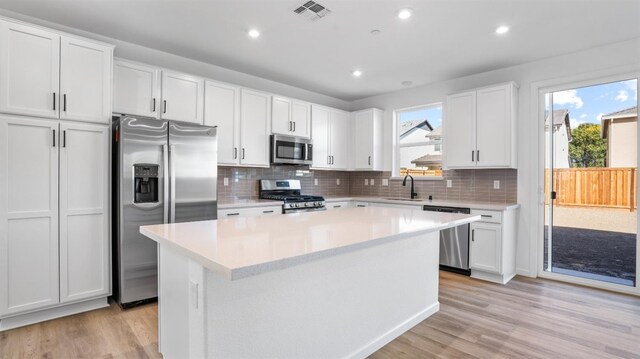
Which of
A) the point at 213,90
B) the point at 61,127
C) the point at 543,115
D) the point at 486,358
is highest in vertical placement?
the point at 213,90

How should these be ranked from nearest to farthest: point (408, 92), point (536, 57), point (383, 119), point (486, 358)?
point (486, 358) → point (536, 57) → point (408, 92) → point (383, 119)

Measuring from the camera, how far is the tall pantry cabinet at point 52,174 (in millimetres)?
2436

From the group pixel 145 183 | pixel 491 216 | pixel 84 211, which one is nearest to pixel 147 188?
pixel 145 183

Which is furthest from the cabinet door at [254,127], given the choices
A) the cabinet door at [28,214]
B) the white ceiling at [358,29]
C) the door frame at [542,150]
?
the door frame at [542,150]

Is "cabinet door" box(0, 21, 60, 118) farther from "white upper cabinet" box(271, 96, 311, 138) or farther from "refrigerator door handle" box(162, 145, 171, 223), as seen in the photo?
"white upper cabinet" box(271, 96, 311, 138)

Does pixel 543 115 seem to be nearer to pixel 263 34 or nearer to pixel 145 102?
pixel 263 34

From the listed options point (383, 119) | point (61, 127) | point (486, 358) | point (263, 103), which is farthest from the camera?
point (383, 119)

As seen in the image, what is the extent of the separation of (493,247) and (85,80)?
4.37 m

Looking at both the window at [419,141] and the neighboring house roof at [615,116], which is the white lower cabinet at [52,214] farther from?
the neighboring house roof at [615,116]

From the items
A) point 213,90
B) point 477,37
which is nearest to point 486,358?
point 477,37

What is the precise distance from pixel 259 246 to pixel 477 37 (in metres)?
3.04

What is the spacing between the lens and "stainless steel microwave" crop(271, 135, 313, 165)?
168 inches

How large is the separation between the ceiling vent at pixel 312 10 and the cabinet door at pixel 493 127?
236 cm

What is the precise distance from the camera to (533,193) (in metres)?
3.86
